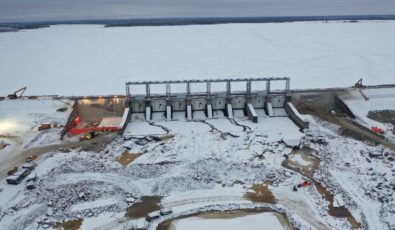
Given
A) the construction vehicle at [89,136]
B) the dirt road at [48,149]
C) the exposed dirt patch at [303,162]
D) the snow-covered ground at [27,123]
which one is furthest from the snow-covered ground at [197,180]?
the snow-covered ground at [27,123]

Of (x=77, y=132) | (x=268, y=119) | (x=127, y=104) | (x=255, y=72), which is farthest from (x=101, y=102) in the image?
(x=255, y=72)

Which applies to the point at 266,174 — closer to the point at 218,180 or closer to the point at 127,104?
the point at 218,180

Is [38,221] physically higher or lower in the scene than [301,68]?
lower

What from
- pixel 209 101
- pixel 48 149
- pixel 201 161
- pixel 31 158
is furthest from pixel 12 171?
pixel 209 101

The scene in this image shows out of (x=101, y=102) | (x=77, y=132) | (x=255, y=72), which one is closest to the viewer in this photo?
(x=77, y=132)

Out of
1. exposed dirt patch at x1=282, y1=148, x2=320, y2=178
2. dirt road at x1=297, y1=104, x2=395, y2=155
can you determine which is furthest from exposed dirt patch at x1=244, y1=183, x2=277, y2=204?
dirt road at x1=297, y1=104, x2=395, y2=155

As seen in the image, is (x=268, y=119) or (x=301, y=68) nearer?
(x=268, y=119)

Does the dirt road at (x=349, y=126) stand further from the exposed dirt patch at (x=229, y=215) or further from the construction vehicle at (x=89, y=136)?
the construction vehicle at (x=89, y=136)
